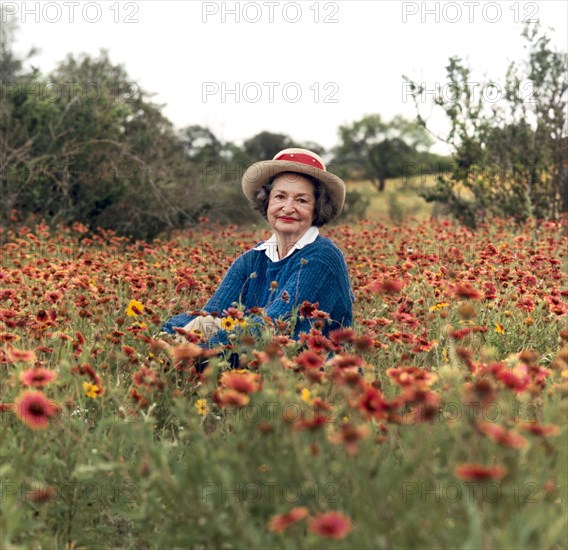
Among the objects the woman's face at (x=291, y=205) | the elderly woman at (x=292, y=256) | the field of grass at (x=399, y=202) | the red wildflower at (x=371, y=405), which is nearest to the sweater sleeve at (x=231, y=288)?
the elderly woman at (x=292, y=256)

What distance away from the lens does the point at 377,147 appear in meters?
46.4

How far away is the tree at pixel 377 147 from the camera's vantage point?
146 feet

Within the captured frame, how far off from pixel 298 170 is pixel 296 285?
0.63 m

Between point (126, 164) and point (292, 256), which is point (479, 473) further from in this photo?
point (126, 164)

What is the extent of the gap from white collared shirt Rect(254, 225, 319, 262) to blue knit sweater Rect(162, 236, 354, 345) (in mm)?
27

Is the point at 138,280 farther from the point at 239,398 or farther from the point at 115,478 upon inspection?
the point at 239,398

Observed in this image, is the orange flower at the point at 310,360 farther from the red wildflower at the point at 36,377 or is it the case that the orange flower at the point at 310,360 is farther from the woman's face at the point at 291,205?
the woman's face at the point at 291,205

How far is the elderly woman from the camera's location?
3275 mm

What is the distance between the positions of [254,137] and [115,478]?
3303 cm

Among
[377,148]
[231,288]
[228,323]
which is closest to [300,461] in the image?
[228,323]

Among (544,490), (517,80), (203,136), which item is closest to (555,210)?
(517,80)

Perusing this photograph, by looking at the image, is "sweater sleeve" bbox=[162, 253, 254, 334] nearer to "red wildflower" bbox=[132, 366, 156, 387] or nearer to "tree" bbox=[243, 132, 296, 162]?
"red wildflower" bbox=[132, 366, 156, 387]

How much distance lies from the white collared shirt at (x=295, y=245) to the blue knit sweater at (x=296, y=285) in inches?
1.1

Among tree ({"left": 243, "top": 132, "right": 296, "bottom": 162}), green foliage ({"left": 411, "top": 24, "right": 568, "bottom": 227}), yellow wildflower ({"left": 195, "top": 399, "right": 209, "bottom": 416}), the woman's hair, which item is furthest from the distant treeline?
tree ({"left": 243, "top": 132, "right": 296, "bottom": 162})
